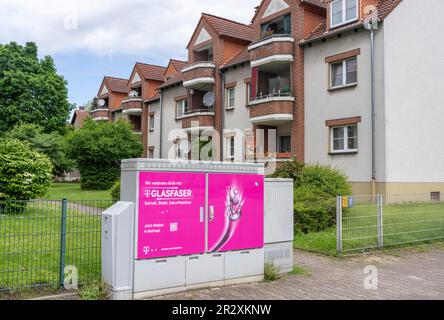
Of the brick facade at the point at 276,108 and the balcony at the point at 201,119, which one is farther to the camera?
the balcony at the point at 201,119

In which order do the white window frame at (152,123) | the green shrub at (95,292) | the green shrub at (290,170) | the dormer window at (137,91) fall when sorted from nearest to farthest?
the green shrub at (95,292) → the green shrub at (290,170) → the white window frame at (152,123) → the dormer window at (137,91)

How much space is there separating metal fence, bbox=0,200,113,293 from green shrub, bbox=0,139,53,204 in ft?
19.1

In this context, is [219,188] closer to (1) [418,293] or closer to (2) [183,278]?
(2) [183,278]

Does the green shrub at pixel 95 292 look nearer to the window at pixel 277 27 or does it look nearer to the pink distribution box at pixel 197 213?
the pink distribution box at pixel 197 213

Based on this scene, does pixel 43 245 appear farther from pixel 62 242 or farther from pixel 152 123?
pixel 152 123

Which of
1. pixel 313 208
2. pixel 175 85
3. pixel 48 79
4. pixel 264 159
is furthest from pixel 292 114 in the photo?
pixel 48 79

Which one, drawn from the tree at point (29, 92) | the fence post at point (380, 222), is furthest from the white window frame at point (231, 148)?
the tree at point (29, 92)

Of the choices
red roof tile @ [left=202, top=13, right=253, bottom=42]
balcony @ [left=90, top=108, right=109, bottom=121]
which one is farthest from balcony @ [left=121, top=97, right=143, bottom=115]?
red roof tile @ [left=202, top=13, right=253, bottom=42]

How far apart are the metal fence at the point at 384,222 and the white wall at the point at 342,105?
236 inches

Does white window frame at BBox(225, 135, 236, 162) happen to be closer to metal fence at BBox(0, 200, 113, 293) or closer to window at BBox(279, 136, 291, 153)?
window at BBox(279, 136, 291, 153)

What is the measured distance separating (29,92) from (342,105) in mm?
33195

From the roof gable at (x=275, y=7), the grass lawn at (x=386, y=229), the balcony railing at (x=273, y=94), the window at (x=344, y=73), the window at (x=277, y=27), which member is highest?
the roof gable at (x=275, y=7)

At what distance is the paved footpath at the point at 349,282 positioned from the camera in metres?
6.42

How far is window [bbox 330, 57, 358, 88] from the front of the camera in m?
18.9
